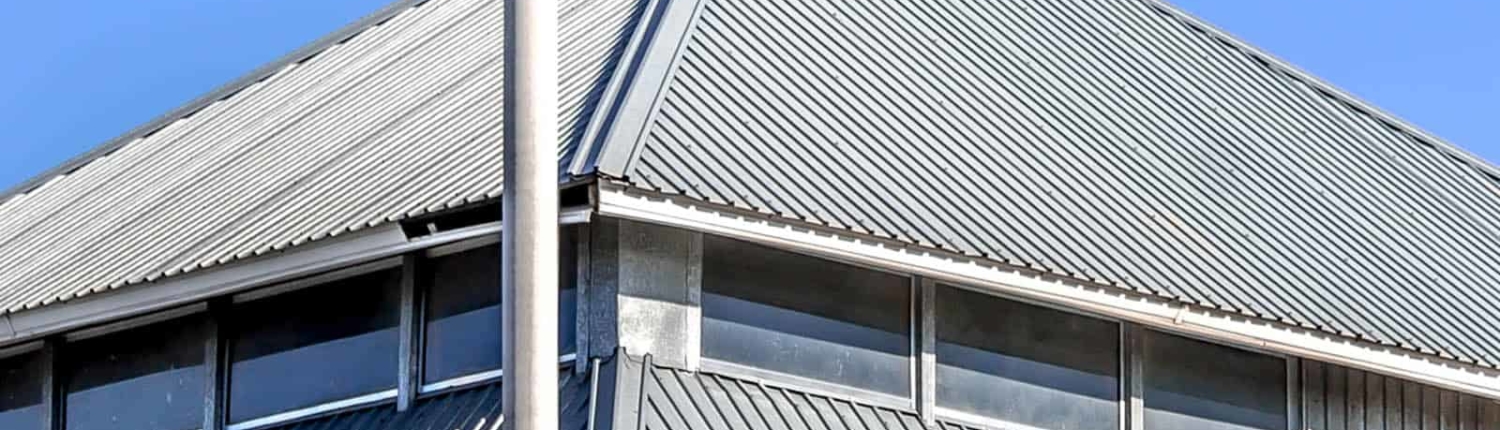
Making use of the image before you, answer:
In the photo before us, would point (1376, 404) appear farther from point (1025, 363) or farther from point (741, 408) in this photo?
point (741, 408)

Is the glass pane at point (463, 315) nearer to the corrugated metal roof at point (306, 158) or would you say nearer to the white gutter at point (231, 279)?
A: the white gutter at point (231, 279)

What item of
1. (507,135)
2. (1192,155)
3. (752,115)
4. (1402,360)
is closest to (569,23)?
(752,115)

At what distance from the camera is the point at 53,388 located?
22938 mm

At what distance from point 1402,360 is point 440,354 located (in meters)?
6.83

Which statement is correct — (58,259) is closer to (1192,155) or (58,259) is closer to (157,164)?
(157,164)

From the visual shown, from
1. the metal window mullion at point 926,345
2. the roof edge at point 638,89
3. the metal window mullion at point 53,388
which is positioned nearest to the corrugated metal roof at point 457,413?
the roof edge at point 638,89

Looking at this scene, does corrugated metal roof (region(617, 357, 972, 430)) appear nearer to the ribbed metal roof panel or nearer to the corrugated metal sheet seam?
the ribbed metal roof panel

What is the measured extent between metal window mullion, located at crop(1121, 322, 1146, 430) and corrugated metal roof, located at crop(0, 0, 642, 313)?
4123 millimetres

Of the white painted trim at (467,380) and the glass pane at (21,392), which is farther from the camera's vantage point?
the glass pane at (21,392)

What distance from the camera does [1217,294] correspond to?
21.9 metres

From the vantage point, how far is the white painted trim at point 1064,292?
19391 mm

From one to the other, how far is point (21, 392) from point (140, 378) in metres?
1.22

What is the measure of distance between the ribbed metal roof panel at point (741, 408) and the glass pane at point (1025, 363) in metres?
0.67

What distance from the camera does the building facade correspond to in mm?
20094
